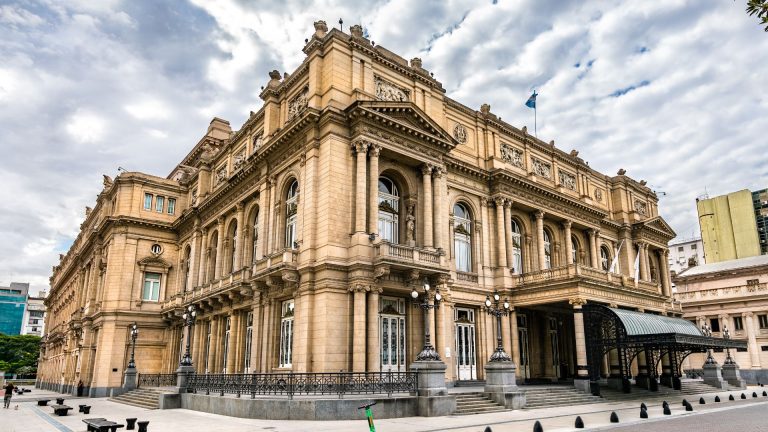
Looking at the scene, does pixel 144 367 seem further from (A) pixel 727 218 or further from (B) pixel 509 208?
(A) pixel 727 218

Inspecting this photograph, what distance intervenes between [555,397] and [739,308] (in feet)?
120

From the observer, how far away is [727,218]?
7838cm

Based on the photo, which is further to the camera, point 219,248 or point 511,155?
point 511,155

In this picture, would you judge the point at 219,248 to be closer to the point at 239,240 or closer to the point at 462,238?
the point at 239,240

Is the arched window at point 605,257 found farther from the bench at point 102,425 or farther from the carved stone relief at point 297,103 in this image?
the bench at point 102,425

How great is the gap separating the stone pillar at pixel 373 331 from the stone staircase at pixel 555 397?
6.99 m

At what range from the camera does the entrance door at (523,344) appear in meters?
35.4

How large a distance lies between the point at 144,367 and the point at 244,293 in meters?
18.0

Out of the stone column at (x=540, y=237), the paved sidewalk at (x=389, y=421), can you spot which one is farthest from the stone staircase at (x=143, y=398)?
the stone column at (x=540, y=237)

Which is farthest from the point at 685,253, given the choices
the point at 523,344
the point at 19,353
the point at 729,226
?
the point at 19,353

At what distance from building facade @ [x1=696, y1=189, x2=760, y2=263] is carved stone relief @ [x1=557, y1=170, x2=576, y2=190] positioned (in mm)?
46998

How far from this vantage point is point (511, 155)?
39.3 meters

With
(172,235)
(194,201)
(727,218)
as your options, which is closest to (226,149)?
(194,201)

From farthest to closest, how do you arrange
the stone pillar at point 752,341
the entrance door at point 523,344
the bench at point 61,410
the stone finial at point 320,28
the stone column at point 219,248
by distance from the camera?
the stone pillar at point 752,341 < the stone column at point 219,248 < the entrance door at point 523,344 < the stone finial at point 320,28 < the bench at point 61,410
